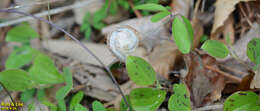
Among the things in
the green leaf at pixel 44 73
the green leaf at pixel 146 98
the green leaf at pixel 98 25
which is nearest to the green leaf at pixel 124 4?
the green leaf at pixel 98 25

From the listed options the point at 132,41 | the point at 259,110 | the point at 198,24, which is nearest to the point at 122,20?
the point at 198,24

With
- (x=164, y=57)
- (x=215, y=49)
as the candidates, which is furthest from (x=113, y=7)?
(x=215, y=49)

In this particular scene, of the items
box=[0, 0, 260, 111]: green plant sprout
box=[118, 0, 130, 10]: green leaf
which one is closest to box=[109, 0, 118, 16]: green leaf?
box=[118, 0, 130, 10]: green leaf

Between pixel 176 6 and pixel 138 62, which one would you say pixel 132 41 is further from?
pixel 176 6

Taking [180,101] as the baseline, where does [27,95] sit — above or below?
below

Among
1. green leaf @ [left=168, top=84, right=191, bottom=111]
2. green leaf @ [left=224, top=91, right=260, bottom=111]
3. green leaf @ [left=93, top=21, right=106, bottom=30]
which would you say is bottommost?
green leaf @ [left=168, top=84, right=191, bottom=111]

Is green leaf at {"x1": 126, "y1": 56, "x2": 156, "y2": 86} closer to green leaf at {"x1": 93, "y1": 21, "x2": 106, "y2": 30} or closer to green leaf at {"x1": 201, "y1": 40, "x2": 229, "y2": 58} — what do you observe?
green leaf at {"x1": 201, "y1": 40, "x2": 229, "y2": 58}

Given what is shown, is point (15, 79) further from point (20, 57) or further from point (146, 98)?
point (146, 98)
